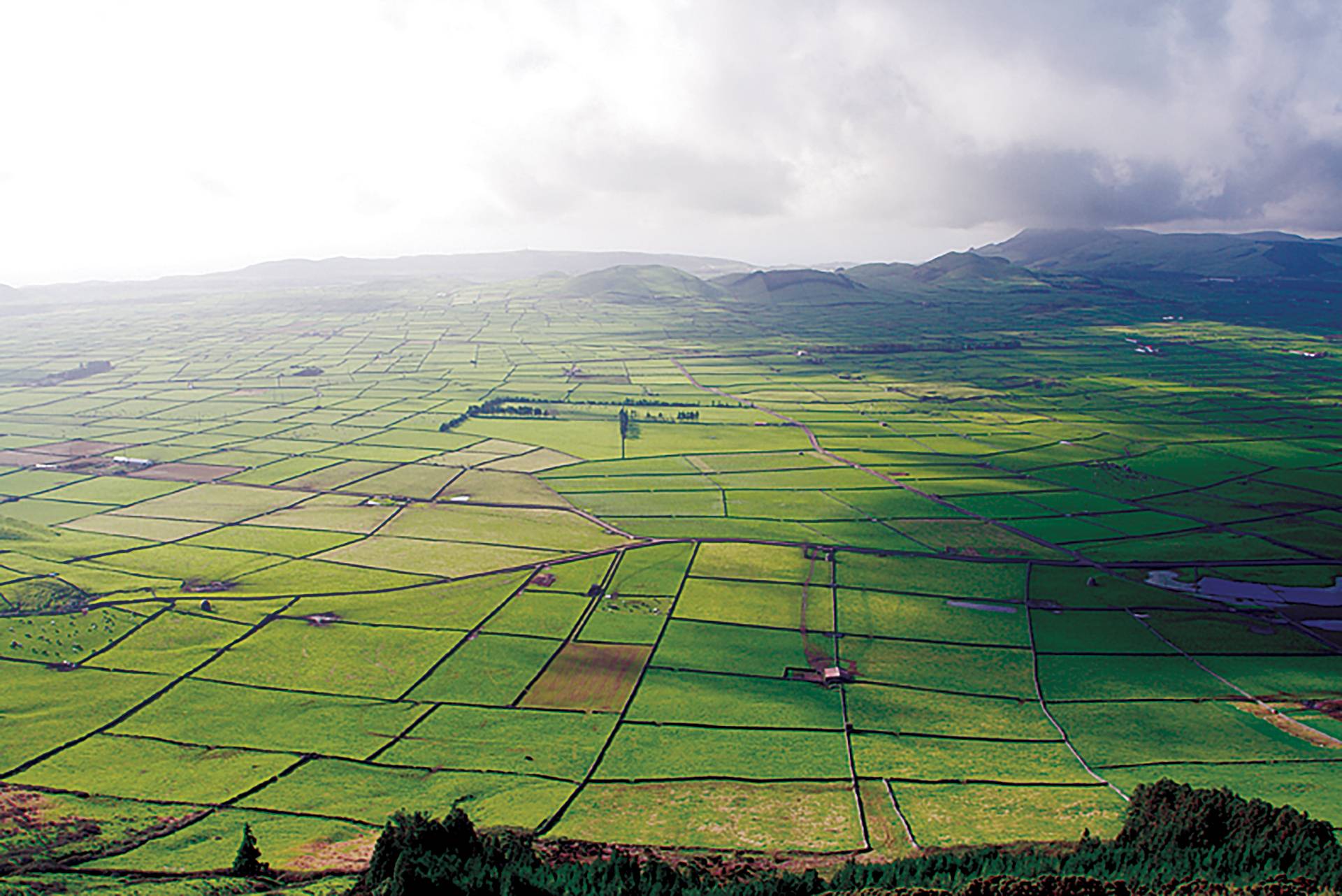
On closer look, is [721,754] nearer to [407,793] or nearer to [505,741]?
[505,741]

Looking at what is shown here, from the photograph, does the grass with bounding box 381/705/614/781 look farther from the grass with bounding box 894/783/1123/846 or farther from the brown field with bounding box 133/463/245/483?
the brown field with bounding box 133/463/245/483

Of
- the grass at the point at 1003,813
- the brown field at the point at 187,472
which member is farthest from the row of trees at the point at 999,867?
the brown field at the point at 187,472

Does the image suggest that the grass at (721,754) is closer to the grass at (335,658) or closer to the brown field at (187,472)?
the grass at (335,658)

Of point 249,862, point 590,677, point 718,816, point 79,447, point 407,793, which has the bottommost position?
point 718,816

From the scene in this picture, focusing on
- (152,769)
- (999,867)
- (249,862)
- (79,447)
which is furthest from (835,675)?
(79,447)

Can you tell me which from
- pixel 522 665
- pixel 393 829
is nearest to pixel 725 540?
pixel 522 665

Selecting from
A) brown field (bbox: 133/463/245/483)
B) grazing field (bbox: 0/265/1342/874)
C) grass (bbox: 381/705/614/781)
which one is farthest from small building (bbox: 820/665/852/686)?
brown field (bbox: 133/463/245/483)

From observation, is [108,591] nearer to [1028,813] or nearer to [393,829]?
[393,829]
